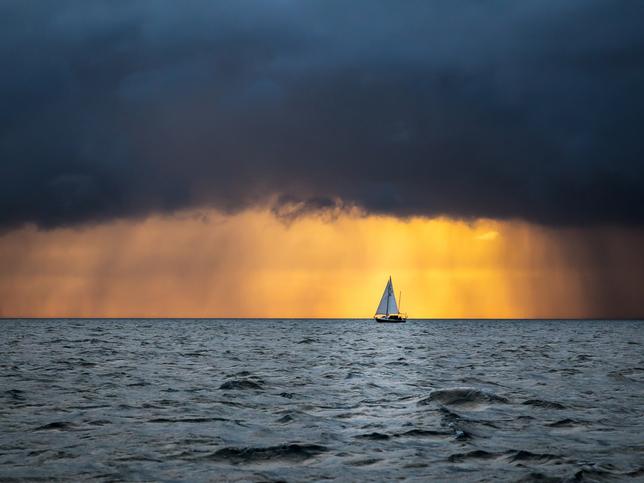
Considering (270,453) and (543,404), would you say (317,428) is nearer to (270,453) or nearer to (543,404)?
(270,453)

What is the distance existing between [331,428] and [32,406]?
39.1ft

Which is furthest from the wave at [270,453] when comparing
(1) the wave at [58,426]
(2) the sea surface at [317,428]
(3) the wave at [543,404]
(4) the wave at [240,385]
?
(4) the wave at [240,385]

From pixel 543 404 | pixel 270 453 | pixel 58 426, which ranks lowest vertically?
pixel 543 404

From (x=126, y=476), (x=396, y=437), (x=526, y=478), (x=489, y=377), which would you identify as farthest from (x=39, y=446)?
(x=489, y=377)

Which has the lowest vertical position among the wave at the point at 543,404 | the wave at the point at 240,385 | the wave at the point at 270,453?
the wave at the point at 543,404

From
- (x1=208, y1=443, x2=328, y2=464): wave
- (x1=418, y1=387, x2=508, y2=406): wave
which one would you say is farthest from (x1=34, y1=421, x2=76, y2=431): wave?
(x1=418, y1=387, x2=508, y2=406): wave

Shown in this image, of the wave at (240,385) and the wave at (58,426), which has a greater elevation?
the wave at (240,385)

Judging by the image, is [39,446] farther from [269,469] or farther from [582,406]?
[582,406]

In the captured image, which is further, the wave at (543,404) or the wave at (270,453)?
the wave at (543,404)

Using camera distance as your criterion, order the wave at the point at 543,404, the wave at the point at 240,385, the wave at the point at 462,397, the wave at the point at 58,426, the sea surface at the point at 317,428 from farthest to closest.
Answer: the wave at the point at 240,385 < the wave at the point at 462,397 < the wave at the point at 543,404 < the wave at the point at 58,426 < the sea surface at the point at 317,428

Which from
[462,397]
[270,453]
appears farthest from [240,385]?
[270,453]

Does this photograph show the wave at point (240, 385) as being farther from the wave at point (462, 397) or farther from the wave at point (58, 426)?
the wave at point (58, 426)

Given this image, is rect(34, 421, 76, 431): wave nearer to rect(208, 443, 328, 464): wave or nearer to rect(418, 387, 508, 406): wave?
rect(208, 443, 328, 464): wave

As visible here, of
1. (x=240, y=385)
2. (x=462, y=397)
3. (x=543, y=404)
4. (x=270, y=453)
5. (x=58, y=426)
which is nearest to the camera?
(x=270, y=453)
